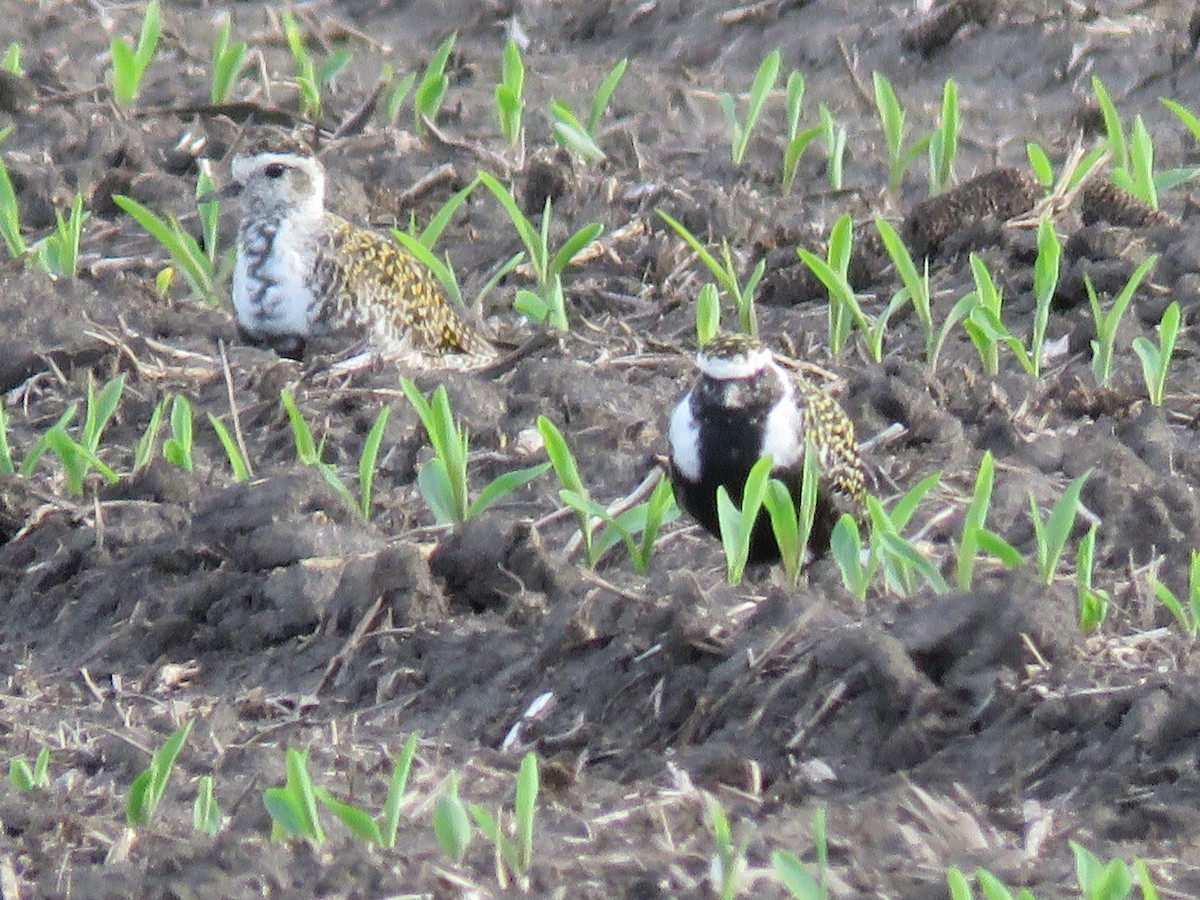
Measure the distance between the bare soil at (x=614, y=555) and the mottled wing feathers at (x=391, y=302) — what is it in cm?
24

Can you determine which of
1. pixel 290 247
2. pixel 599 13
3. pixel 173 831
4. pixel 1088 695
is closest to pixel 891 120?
→ pixel 290 247

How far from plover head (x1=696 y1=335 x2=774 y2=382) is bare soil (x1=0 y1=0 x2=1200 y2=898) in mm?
534

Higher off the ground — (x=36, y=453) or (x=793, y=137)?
(x=793, y=137)

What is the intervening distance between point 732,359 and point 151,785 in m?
1.93

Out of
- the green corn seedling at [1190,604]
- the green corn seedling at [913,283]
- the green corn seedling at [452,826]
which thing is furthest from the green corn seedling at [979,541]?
the green corn seedling at [452,826]

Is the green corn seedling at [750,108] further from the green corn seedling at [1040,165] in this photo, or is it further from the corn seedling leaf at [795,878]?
the corn seedling leaf at [795,878]

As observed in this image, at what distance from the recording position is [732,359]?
5.34m

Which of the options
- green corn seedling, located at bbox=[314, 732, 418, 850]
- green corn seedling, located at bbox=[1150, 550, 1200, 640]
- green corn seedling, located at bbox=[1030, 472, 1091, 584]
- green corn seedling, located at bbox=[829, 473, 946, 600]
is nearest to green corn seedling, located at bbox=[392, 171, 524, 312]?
green corn seedling, located at bbox=[829, 473, 946, 600]

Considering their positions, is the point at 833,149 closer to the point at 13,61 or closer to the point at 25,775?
the point at 13,61

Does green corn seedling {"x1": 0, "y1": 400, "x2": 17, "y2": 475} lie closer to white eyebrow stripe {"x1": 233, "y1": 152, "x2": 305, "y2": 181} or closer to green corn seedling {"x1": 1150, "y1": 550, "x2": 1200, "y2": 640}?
white eyebrow stripe {"x1": 233, "y1": 152, "x2": 305, "y2": 181}

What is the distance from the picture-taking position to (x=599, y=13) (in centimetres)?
998

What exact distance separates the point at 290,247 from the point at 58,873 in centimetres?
357

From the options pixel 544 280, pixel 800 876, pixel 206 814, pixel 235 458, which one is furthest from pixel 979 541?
pixel 544 280

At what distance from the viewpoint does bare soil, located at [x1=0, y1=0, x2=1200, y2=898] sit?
410cm
